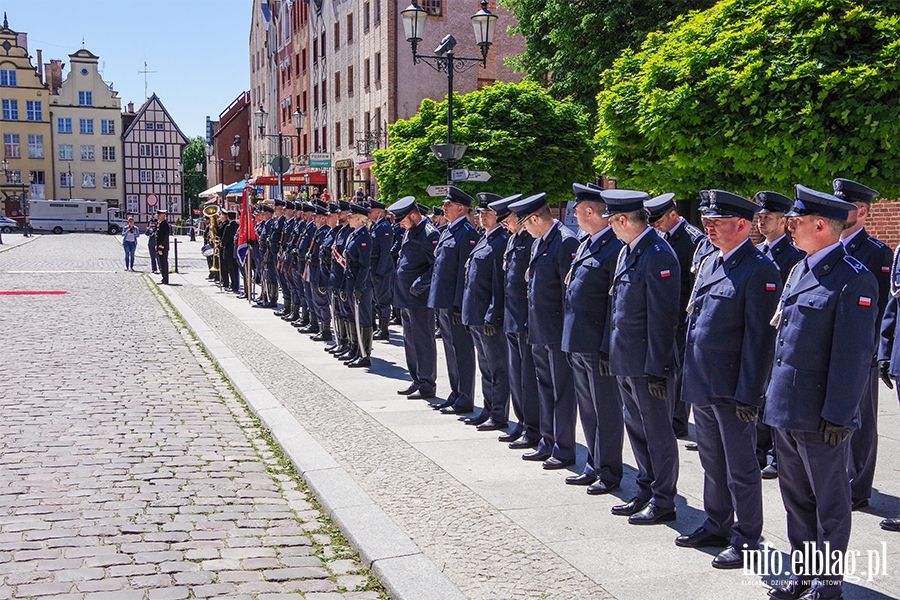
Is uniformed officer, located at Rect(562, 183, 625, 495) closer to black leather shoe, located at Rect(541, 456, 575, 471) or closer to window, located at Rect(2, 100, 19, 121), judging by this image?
black leather shoe, located at Rect(541, 456, 575, 471)

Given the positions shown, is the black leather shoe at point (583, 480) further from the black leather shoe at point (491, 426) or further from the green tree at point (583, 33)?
the green tree at point (583, 33)

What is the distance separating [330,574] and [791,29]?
11199mm

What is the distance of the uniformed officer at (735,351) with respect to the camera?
16.7 ft

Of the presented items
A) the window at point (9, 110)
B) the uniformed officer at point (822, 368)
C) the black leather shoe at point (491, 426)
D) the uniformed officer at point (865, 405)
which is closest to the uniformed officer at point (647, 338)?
the uniformed officer at point (822, 368)

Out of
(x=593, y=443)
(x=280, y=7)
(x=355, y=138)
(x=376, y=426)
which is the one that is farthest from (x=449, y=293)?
(x=280, y=7)

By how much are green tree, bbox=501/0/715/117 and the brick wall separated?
878cm

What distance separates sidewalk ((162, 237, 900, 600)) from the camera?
4832 mm

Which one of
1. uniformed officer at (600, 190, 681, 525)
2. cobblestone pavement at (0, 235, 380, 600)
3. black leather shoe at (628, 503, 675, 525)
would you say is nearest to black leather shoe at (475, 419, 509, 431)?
cobblestone pavement at (0, 235, 380, 600)

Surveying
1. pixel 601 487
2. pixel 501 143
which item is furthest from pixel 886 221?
pixel 601 487

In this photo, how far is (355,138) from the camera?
49125 millimetres

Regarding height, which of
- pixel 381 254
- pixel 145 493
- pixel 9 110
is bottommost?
pixel 145 493

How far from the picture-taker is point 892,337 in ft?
20.6

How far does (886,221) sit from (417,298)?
11.2m

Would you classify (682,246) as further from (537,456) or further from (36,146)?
(36,146)
